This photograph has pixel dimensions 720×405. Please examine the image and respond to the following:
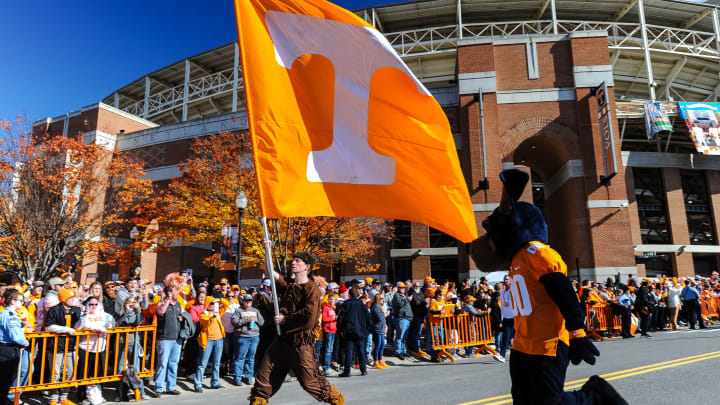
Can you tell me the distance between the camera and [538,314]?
356 centimetres

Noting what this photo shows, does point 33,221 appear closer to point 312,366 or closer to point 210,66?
point 312,366

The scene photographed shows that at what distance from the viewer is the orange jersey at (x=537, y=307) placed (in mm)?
3496

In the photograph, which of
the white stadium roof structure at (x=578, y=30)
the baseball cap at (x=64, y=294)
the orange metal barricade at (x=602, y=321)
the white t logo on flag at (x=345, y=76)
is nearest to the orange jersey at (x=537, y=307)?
the white t logo on flag at (x=345, y=76)

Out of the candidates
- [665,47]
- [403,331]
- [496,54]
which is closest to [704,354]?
[403,331]

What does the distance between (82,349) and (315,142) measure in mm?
5466

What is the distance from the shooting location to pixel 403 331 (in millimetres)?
12391

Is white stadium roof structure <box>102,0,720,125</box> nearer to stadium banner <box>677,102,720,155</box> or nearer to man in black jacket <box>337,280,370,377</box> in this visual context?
stadium banner <box>677,102,720,155</box>

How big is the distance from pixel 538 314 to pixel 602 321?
13.7 meters

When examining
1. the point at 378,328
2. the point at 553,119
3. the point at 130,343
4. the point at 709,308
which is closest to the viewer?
the point at 130,343

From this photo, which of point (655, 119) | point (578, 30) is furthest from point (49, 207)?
point (578, 30)

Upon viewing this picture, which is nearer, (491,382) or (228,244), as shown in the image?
(491,382)

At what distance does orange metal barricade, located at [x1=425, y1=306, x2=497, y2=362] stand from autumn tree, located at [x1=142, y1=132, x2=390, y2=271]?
8.71m

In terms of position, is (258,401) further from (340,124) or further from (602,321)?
(602,321)

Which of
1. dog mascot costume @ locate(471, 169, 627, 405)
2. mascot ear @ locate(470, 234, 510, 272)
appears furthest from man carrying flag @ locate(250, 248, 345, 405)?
dog mascot costume @ locate(471, 169, 627, 405)
